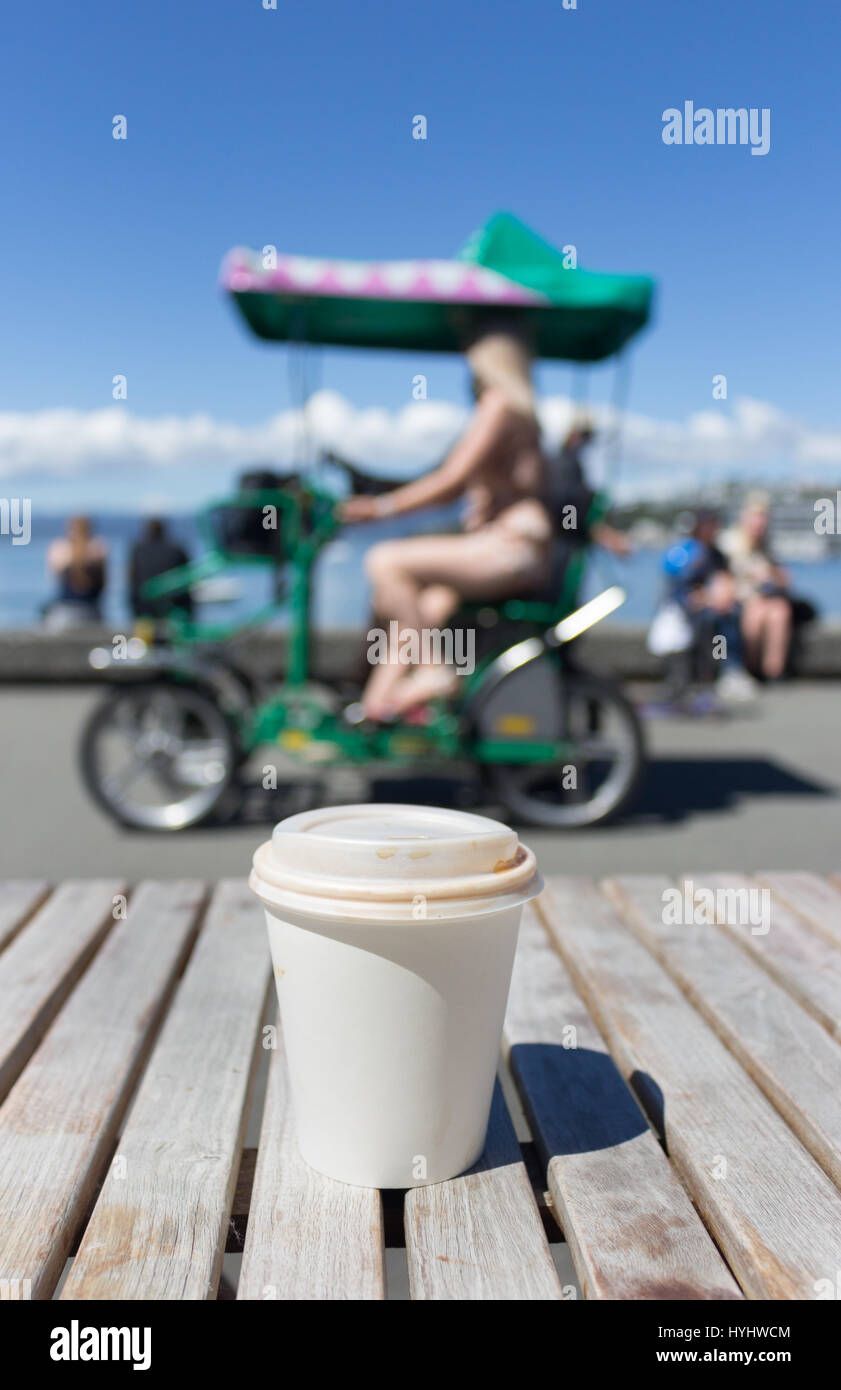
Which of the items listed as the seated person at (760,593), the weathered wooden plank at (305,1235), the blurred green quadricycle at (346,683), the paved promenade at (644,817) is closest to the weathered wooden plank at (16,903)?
the weathered wooden plank at (305,1235)

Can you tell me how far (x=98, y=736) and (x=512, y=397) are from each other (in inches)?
97.1

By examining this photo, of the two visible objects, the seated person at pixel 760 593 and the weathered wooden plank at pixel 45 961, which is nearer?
the weathered wooden plank at pixel 45 961

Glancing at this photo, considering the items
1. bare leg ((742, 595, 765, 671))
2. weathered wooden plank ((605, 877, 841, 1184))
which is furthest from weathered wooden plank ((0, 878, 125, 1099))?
bare leg ((742, 595, 765, 671))

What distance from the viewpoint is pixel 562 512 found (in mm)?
5391

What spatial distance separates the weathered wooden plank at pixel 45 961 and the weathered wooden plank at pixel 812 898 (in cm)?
169

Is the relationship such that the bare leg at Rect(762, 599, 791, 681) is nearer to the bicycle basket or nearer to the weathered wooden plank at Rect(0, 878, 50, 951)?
the bicycle basket

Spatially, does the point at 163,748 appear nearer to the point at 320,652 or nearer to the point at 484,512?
the point at 484,512

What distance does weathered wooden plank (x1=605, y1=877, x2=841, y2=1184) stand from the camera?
184 cm

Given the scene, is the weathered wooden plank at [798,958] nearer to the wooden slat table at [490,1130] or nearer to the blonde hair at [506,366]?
the wooden slat table at [490,1130]

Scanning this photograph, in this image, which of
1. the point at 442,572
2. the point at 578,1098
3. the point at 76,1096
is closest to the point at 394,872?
the point at 578,1098

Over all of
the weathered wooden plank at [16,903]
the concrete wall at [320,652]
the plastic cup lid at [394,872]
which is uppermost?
the plastic cup lid at [394,872]

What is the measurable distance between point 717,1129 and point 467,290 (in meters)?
4.35

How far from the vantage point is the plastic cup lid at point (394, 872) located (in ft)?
5.05
